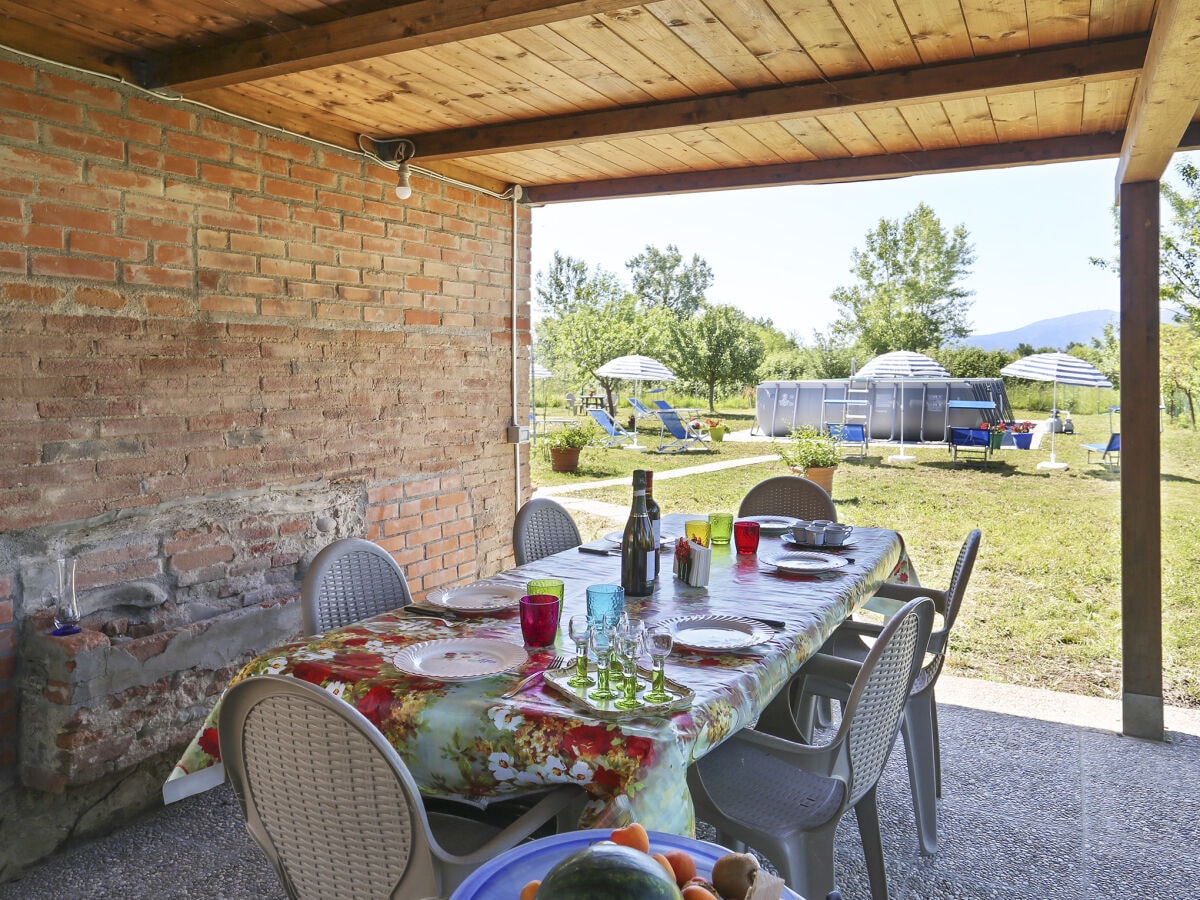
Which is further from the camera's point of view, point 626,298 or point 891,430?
point 626,298

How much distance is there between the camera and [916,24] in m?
2.23

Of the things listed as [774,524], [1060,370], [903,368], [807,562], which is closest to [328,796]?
[807,562]

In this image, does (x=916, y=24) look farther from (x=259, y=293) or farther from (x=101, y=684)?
(x=101, y=684)

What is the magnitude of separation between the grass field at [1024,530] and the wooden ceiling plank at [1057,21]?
2359mm

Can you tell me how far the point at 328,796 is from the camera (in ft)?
4.10

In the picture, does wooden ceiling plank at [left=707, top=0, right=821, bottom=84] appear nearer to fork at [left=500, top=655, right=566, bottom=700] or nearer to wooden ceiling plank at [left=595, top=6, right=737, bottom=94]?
wooden ceiling plank at [left=595, top=6, right=737, bottom=94]

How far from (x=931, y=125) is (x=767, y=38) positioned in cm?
100

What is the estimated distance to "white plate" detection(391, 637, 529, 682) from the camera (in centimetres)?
160

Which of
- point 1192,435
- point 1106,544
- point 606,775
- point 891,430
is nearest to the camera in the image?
point 606,775

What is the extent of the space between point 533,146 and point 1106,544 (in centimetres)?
640

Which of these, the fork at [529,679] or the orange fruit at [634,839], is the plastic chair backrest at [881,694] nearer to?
the fork at [529,679]

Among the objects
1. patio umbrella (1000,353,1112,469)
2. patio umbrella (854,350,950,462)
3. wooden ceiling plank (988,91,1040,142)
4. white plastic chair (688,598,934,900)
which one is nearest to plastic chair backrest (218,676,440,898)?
white plastic chair (688,598,934,900)

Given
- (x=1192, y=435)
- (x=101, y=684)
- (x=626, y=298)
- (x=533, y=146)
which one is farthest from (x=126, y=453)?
(x=626, y=298)

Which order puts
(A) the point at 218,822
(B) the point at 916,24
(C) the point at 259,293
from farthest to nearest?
(C) the point at 259,293 → (A) the point at 218,822 → (B) the point at 916,24
